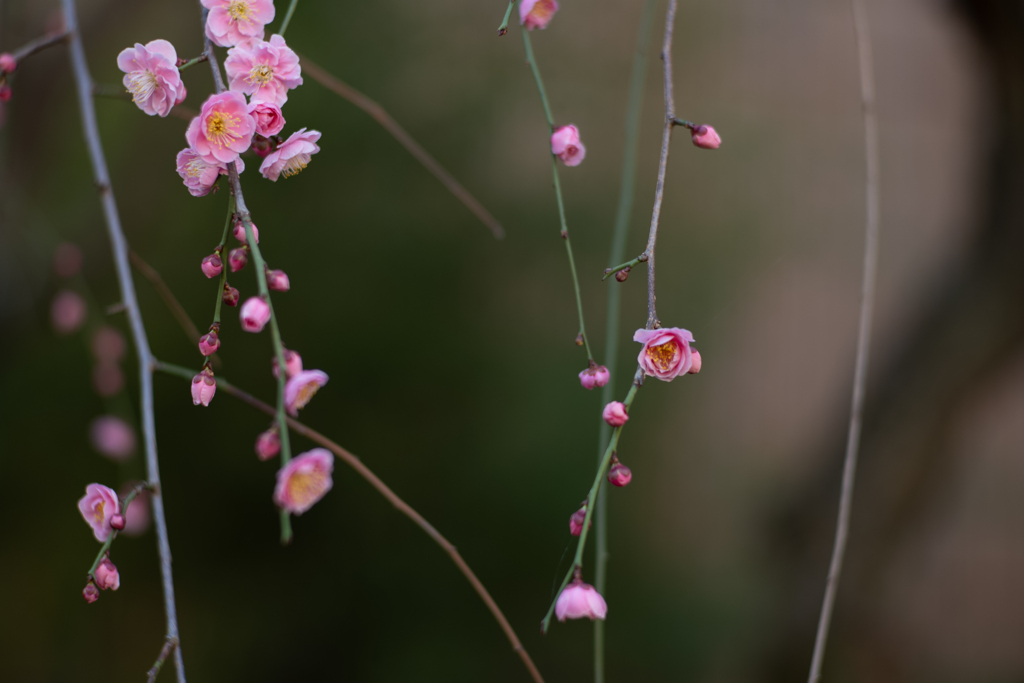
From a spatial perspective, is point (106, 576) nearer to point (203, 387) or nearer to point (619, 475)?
point (203, 387)

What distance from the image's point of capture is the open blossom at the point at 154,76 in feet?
1.12

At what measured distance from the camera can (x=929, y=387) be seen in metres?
1.17

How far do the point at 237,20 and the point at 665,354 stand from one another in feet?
0.88

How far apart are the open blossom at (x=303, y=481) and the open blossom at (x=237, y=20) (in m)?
0.21

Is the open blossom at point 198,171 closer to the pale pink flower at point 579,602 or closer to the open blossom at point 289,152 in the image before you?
the open blossom at point 289,152

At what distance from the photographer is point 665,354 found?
1.02 ft

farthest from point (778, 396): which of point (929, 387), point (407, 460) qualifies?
point (407, 460)

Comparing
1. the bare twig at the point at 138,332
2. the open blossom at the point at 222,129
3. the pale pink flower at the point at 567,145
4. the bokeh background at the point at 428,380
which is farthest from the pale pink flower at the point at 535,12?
the bokeh background at the point at 428,380

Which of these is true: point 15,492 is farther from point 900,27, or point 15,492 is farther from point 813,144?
point 900,27

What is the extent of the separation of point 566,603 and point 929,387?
1094 mm

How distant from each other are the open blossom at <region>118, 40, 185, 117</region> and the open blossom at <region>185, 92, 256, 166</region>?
0.05 m

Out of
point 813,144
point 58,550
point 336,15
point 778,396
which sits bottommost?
point 58,550

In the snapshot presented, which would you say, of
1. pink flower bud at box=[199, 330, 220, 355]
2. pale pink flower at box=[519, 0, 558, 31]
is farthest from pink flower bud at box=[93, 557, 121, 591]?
pale pink flower at box=[519, 0, 558, 31]

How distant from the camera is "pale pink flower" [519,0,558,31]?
38cm
